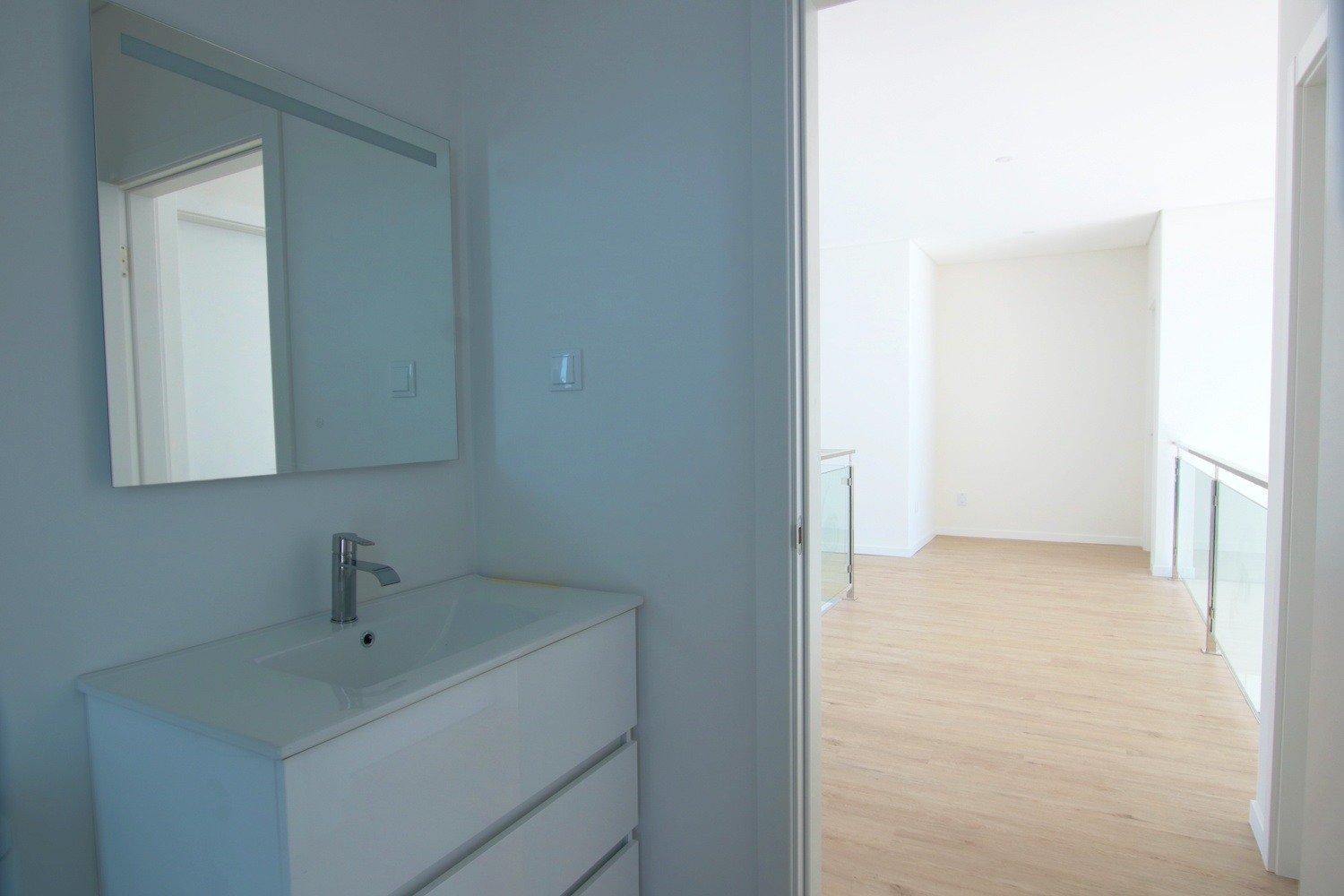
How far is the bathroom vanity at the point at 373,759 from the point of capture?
997mm

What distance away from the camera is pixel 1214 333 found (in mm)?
5250

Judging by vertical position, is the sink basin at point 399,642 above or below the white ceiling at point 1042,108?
below

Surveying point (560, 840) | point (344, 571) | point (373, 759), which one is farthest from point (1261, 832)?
point (344, 571)

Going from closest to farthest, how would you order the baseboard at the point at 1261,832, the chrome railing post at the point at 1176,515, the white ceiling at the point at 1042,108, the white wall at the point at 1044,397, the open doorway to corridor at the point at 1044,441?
the baseboard at the point at 1261,832 < the open doorway to corridor at the point at 1044,441 < the white ceiling at the point at 1042,108 < the chrome railing post at the point at 1176,515 < the white wall at the point at 1044,397

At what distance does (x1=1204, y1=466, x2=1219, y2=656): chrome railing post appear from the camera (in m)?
3.70

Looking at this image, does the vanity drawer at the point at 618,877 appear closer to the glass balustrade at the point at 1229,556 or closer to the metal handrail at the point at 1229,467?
the glass balustrade at the point at 1229,556

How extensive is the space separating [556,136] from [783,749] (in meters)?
1.45

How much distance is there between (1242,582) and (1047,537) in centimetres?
405

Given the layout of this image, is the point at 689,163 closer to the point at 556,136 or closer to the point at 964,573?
the point at 556,136

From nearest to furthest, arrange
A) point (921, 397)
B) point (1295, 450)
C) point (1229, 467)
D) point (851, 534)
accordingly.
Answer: point (1295, 450), point (1229, 467), point (851, 534), point (921, 397)

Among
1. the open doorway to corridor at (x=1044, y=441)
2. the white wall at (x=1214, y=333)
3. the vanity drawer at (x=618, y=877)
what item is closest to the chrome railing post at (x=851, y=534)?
the open doorway to corridor at (x=1044, y=441)

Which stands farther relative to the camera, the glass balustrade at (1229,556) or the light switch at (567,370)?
the glass balustrade at (1229,556)

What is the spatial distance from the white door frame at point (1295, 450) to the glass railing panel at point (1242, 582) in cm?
70

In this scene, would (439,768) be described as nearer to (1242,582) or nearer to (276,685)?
(276,685)
